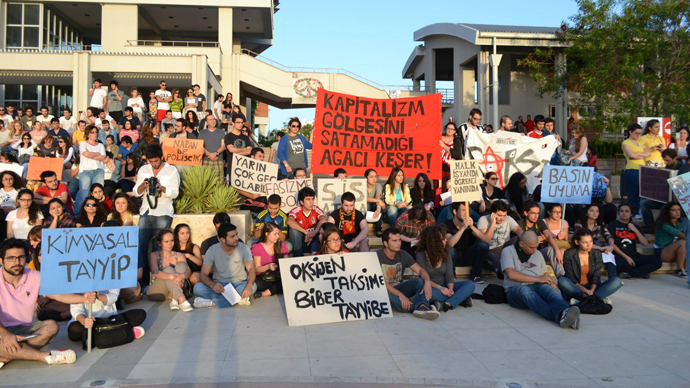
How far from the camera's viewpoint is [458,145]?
12602 mm

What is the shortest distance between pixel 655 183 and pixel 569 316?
610 cm

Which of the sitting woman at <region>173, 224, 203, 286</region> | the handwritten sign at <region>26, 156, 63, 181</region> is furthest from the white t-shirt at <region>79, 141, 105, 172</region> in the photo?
the sitting woman at <region>173, 224, 203, 286</region>

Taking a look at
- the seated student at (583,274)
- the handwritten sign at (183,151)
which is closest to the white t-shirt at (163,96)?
the handwritten sign at (183,151)

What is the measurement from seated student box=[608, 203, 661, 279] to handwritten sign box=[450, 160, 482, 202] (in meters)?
2.52

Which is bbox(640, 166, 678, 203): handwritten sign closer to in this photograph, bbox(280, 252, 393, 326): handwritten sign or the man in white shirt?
bbox(280, 252, 393, 326): handwritten sign

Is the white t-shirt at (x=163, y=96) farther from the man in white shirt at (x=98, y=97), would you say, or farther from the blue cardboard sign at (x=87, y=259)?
the blue cardboard sign at (x=87, y=259)

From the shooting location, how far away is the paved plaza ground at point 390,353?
5.14m

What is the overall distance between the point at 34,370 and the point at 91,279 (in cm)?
99

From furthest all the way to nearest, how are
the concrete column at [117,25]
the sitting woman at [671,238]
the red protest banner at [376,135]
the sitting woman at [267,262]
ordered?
1. the concrete column at [117,25]
2. the red protest banner at [376,135]
3. the sitting woman at [671,238]
4. the sitting woman at [267,262]

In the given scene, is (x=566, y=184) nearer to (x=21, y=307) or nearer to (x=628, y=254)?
(x=628, y=254)

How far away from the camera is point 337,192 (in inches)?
421

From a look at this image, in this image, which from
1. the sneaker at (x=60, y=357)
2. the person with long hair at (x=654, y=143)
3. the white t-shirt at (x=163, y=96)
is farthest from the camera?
the white t-shirt at (x=163, y=96)

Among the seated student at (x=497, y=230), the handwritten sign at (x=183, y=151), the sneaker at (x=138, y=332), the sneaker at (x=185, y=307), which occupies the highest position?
the handwritten sign at (x=183, y=151)

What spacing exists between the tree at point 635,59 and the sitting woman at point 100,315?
17544 millimetres
